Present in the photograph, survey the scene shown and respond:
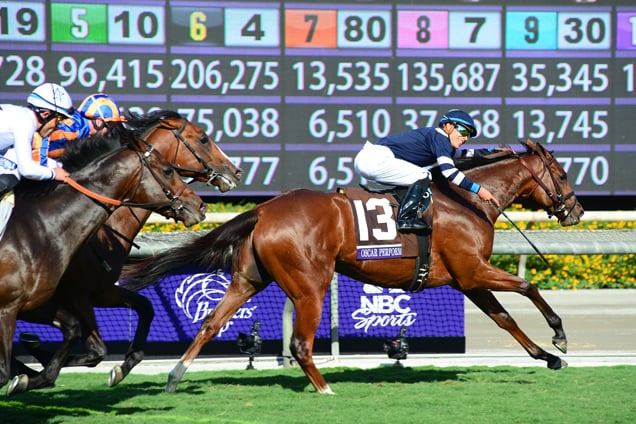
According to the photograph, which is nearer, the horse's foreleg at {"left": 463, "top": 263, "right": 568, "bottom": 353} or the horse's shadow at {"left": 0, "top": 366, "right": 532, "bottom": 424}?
the horse's shadow at {"left": 0, "top": 366, "right": 532, "bottom": 424}

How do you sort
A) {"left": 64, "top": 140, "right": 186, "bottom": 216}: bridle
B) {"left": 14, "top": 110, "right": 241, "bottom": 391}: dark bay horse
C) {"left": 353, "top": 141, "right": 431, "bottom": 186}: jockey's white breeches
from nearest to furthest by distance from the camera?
{"left": 64, "top": 140, "right": 186, "bottom": 216}: bridle, {"left": 14, "top": 110, "right": 241, "bottom": 391}: dark bay horse, {"left": 353, "top": 141, "right": 431, "bottom": 186}: jockey's white breeches

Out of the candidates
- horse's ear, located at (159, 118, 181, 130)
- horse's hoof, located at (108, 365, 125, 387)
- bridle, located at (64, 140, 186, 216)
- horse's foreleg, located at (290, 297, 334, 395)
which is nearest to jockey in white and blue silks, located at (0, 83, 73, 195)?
bridle, located at (64, 140, 186, 216)

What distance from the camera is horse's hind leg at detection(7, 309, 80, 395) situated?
5.54 meters

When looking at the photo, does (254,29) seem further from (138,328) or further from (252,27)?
(138,328)

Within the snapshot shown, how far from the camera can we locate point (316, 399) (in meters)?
6.27

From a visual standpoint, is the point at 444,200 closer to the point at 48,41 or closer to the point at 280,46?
the point at 280,46

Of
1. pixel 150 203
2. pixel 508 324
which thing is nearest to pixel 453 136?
pixel 508 324

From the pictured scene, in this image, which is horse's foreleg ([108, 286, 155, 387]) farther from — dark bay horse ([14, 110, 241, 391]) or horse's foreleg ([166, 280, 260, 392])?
horse's foreleg ([166, 280, 260, 392])

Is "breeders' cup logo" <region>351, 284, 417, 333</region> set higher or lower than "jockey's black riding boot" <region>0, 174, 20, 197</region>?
lower

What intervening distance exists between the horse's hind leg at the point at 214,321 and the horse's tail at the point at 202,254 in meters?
0.17

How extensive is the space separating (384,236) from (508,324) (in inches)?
39.8

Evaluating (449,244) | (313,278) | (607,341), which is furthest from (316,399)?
(607,341)

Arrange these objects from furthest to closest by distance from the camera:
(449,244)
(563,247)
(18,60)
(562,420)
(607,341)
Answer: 1. (18,60)
2. (607,341)
3. (563,247)
4. (449,244)
5. (562,420)

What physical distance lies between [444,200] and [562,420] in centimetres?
184
